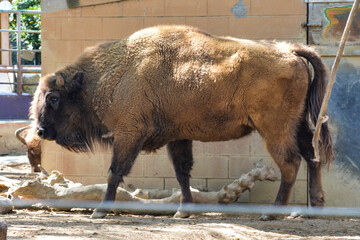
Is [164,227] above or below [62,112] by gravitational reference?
below

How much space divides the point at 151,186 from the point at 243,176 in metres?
1.42

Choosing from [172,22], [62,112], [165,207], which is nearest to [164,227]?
→ [165,207]

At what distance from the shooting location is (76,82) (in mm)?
6770

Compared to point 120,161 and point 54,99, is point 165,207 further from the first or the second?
point 54,99

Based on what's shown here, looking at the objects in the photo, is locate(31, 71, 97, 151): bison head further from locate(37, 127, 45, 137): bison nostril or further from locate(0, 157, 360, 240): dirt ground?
locate(0, 157, 360, 240): dirt ground

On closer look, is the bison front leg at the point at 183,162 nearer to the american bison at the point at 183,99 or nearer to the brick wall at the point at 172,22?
the american bison at the point at 183,99

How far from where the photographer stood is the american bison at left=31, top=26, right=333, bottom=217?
6.23 metres

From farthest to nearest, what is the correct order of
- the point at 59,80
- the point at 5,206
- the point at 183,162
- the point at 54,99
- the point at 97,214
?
the point at 183,162
the point at 54,99
the point at 59,80
the point at 97,214
the point at 5,206

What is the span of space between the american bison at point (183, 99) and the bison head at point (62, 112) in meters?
0.01

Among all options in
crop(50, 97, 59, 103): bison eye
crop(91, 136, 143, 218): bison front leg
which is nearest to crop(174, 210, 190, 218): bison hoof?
crop(91, 136, 143, 218): bison front leg

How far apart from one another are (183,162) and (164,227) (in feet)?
4.92

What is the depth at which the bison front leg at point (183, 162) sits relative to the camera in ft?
22.5

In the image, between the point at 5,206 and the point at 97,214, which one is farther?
the point at 97,214

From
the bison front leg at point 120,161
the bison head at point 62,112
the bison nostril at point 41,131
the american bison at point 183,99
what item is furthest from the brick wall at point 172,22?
the bison front leg at point 120,161
